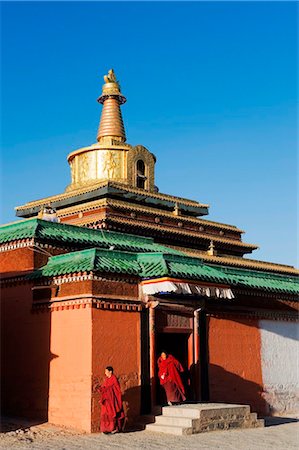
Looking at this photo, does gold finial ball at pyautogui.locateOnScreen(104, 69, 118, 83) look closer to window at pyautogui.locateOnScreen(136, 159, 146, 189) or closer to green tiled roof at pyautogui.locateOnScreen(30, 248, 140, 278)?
window at pyautogui.locateOnScreen(136, 159, 146, 189)

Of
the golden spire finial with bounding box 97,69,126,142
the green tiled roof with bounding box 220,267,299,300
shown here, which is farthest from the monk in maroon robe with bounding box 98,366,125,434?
A: the golden spire finial with bounding box 97,69,126,142

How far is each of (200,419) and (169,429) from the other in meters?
0.74

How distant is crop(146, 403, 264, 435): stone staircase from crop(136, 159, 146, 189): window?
44.1 ft

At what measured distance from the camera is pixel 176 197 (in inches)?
1088

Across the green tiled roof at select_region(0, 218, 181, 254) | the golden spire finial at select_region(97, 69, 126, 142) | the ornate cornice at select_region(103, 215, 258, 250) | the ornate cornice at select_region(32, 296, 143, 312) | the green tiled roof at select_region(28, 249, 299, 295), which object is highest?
the golden spire finial at select_region(97, 69, 126, 142)

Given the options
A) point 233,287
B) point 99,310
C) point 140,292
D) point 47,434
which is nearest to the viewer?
point 47,434

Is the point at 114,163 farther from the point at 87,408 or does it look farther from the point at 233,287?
the point at 87,408

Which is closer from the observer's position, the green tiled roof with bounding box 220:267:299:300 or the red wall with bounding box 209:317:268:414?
the red wall with bounding box 209:317:268:414

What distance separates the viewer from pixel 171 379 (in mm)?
16500

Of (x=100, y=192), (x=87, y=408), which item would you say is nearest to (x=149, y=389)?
(x=87, y=408)

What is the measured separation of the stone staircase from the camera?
14.9 metres

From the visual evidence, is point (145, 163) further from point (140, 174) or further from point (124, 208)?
point (124, 208)

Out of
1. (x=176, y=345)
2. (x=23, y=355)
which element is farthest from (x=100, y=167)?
(x=23, y=355)

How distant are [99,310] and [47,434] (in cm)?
300
